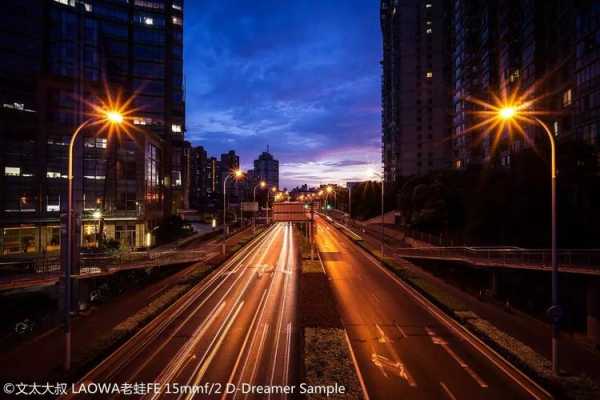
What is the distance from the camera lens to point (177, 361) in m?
14.2

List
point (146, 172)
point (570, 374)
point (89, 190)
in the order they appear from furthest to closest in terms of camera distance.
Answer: point (146, 172)
point (89, 190)
point (570, 374)

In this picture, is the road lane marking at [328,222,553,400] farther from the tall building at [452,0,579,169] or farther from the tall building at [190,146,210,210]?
the tall building at [190,146,210,210]

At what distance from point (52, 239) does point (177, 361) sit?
3813 cm

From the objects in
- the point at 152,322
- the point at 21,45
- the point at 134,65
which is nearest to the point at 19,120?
the point at 21,45

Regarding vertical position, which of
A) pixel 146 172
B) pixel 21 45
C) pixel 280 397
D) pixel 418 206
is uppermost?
pixel 21 45

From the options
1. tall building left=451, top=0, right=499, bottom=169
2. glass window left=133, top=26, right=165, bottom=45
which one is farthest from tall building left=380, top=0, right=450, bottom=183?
glass window left=133, top=26, right=165, bottom=45

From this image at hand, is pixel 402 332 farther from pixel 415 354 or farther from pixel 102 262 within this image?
pixel 102 262

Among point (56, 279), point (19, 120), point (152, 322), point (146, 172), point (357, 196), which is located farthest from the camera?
point (357, 196)

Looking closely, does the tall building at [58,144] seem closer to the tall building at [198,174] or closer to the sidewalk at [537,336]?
the sidewalk at [537,336]

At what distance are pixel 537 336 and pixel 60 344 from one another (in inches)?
887

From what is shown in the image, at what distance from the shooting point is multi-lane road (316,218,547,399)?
1208 cm

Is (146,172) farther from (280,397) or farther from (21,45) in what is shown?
(280,397)

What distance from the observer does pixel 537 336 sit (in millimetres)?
16766

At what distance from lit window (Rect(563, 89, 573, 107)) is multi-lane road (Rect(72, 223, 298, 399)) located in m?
44.5
